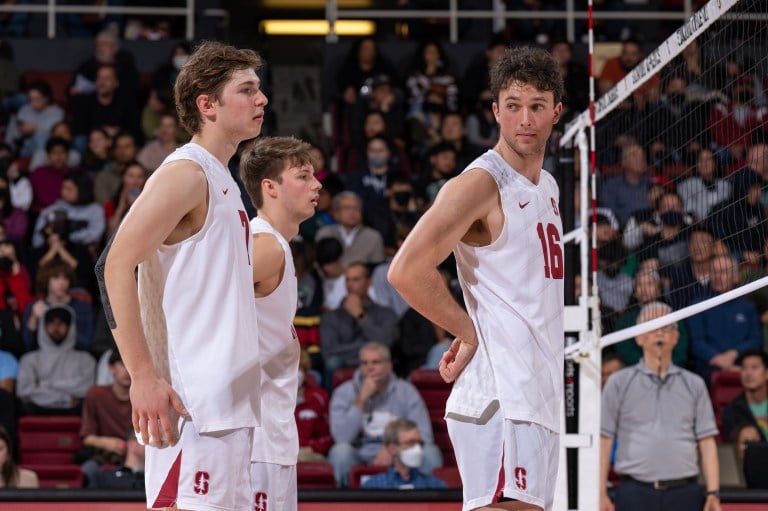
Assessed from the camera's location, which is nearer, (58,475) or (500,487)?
(500,487)

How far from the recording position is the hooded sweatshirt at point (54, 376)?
10.3m

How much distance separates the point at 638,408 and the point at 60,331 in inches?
193

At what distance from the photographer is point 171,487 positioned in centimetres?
377

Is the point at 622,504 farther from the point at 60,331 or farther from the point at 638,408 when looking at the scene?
the point at 60,331

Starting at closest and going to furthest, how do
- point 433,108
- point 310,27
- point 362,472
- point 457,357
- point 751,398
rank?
point 457,357 → point 362,472 → point 751,398 → point 433,108 → point 310,27

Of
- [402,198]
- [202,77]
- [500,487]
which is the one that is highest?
[402,198]

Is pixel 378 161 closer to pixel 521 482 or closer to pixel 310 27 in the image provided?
pixel 310 27

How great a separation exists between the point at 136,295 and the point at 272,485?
1888 millimetres

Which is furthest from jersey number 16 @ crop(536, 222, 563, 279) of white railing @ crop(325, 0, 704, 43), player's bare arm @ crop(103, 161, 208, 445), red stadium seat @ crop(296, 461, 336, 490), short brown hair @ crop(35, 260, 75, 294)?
white railing @ crop(325, 0, 704, 43)

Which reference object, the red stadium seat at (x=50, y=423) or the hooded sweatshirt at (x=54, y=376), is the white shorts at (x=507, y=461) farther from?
the hooded sweatshirt at (x=54, y=376)

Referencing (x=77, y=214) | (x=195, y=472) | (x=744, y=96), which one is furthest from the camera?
(x=744, y=96)

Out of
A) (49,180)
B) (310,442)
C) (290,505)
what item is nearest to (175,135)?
(49,180)

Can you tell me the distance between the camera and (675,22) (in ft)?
53.2

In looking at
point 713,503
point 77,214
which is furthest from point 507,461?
point 77,214
